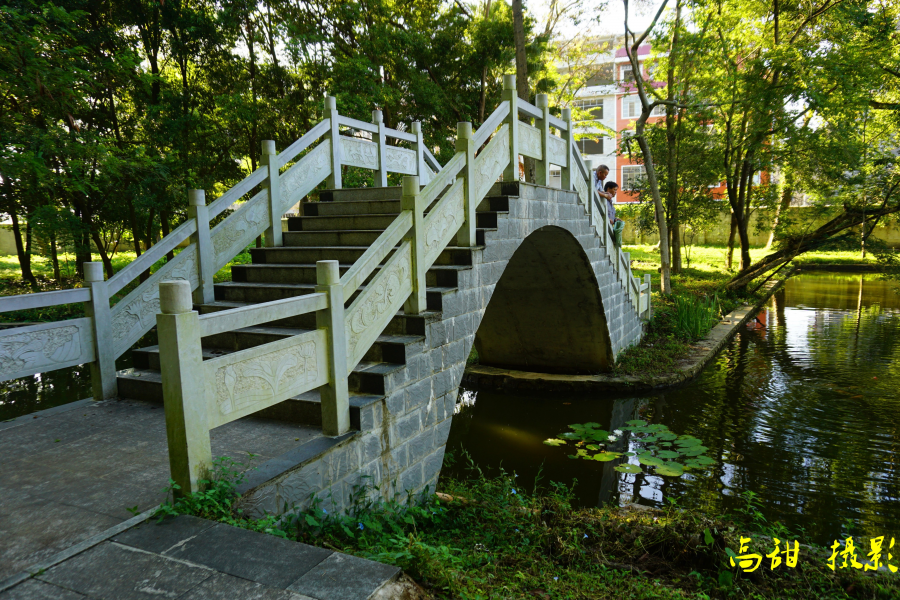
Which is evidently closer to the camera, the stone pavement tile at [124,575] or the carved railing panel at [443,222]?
the stone pavement tile at [124,575]

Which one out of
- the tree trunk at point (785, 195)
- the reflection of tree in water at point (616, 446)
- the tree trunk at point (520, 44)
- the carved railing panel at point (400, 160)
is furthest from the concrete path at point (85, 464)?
the tree trunk at point (785, 195)

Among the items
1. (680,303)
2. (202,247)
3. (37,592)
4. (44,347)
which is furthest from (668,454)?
(680,303)

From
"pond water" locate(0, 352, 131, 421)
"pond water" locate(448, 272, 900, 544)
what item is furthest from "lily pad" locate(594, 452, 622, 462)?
"pond water" locate(0, 352, 131, 421)

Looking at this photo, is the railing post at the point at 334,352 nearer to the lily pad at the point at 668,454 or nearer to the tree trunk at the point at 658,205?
the lily pad at the point at 668,454

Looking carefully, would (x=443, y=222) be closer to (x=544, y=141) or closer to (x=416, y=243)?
(x=416, y=243)

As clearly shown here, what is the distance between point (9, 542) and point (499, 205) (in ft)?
16.5

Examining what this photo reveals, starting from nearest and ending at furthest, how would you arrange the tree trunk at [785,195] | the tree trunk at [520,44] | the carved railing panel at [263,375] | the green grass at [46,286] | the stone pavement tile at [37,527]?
the stone pavement tile at [37,527] → the carved railing panel at [263,375] → the green grass at [46,286] → the tree trunk at [520,44] → the tree trunk at [785,195]

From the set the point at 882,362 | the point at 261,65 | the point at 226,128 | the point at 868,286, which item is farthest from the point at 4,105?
the point at 868,286

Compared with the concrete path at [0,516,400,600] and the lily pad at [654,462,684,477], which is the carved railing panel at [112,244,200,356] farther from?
the lily pad at [654,462,684,477]

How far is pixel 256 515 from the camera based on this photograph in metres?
3.24

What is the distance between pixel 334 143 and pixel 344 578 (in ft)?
19.7

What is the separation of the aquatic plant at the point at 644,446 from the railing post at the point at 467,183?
318 cm

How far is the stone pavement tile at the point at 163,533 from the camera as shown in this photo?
2.67 meters

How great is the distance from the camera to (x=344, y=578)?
7.87ft
